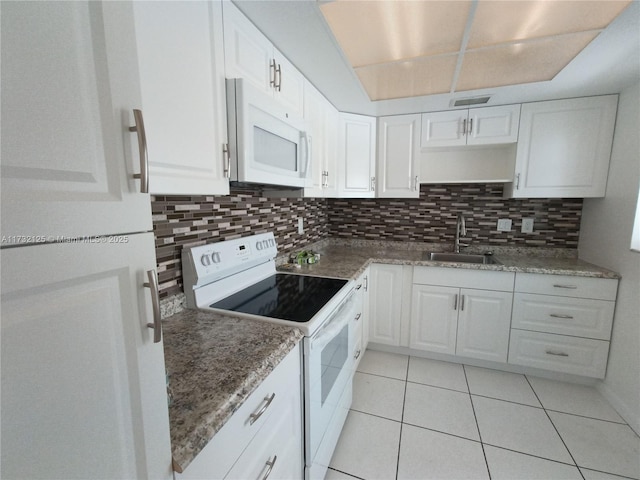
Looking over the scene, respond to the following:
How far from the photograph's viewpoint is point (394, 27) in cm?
128

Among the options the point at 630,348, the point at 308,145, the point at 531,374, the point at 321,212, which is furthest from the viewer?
the point at 321,212

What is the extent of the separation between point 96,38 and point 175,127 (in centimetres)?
50

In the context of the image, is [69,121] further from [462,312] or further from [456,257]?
[456,257]

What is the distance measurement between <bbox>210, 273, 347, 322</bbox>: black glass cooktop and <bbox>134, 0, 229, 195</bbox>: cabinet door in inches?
21.5

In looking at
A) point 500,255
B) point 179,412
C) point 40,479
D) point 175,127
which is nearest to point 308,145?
point 175,127

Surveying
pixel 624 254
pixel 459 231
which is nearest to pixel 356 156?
pixel 459 231

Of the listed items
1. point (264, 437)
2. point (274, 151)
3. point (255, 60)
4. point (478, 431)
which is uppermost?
point (255, 60)

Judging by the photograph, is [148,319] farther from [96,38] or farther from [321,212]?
[321,212]

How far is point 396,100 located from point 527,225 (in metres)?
1.59

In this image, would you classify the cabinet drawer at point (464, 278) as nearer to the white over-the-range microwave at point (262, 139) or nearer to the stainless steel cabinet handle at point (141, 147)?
the white over-the-range microwave at point (262, 139)

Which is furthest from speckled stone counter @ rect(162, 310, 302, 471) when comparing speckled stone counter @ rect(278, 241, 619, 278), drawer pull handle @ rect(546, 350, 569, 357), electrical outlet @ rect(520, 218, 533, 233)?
electrical outlet @ rect(520, 218, 533, 233)

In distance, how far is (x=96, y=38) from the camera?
0.38 meters

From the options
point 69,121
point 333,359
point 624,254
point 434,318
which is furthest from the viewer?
point 434,318

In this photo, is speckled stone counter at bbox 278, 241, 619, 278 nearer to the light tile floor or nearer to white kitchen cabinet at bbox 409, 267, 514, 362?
white kitchen cabinet at bbox 409, 267, 514, 362
